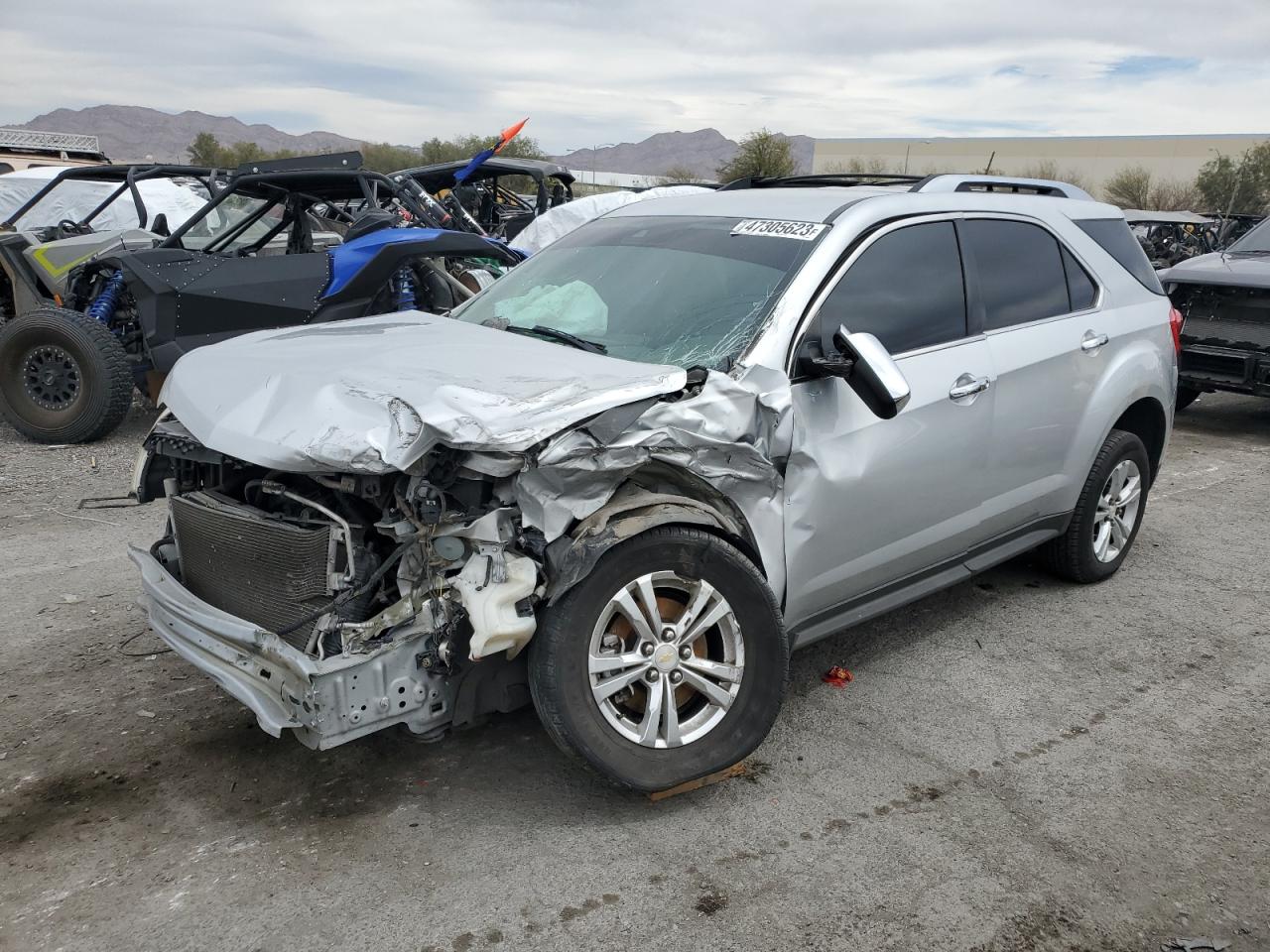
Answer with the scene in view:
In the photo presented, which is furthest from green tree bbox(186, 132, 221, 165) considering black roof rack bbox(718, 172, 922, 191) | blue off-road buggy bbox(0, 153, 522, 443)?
black roof rack bbox(718, 172, 922, 191)

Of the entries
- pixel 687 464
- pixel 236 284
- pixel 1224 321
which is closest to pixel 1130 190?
pixel 1224 321

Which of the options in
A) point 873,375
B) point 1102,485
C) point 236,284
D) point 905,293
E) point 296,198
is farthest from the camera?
point 296,198

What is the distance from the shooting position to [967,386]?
3.88 m

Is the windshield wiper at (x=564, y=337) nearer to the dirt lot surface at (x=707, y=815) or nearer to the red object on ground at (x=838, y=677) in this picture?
the dirt lot surface at (x=707, y=815)

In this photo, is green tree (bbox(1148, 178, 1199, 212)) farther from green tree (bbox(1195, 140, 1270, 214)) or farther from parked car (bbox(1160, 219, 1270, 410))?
parked car (bbox(1160, 219, 1270, 410))

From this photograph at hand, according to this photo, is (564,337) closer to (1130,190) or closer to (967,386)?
(967,386)

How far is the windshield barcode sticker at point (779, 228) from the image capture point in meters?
3.69

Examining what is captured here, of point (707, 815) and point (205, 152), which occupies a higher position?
point (205, 152)

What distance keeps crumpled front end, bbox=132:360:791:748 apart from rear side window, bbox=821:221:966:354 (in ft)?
1.89

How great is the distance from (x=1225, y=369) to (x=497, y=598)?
785 cm

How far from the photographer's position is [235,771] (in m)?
3.33

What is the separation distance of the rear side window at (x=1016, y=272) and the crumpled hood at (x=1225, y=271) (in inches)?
191

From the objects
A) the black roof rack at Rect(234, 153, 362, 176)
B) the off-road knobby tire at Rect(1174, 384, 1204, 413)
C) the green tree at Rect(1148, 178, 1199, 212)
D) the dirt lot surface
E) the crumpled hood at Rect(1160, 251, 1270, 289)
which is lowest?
the dirt lot surface

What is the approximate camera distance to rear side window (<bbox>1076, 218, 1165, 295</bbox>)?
4.86 meters
